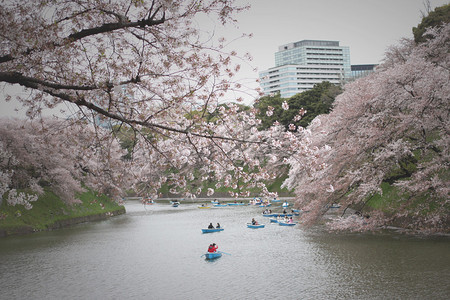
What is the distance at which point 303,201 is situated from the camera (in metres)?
20.5

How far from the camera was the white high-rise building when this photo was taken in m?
130

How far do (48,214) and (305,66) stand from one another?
117 m

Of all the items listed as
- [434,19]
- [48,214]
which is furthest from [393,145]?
[48,214]

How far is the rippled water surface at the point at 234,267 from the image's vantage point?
12.1 m

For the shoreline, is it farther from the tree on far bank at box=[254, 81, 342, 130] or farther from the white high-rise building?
the white high-rise building

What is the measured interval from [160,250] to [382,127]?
1337 centimetres

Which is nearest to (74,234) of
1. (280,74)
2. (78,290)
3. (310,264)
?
(78,290)

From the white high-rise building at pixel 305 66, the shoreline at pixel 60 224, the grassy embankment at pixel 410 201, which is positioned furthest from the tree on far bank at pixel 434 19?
the white high-rise building at pixel 305 66

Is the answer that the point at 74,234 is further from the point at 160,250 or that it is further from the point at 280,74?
the point at 280,74

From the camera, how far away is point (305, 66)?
431 ft

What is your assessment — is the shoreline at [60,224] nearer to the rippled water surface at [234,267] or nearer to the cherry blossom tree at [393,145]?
the rippled water surface at [234,267]

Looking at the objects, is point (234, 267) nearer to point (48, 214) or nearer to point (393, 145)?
point (393, 145)

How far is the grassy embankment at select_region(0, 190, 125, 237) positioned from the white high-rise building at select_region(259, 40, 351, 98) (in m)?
98.7

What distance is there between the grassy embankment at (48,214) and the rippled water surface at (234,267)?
1788mm
